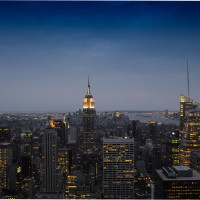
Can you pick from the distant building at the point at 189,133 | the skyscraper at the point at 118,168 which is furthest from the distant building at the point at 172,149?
Answer: the skyscraper at the point at 118,168

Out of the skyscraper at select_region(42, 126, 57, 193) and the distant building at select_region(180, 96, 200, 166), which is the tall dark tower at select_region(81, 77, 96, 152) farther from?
the distant building at select_region(180, 96, 200, 166)

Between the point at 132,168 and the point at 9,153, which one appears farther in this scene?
the point at 9,153

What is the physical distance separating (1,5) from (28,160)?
8751mm

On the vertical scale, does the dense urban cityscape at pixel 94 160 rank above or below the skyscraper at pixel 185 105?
below

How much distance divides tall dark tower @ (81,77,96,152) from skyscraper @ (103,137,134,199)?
585 cm

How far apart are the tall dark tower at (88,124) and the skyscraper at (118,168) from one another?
585cm

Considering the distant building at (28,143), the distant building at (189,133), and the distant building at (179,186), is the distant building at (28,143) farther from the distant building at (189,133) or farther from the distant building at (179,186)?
the distant building at (179,186)

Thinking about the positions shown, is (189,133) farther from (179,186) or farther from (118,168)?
(179,186)

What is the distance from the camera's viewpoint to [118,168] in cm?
928

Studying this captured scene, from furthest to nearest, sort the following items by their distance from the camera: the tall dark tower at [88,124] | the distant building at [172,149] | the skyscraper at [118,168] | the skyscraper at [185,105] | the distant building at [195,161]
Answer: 1. the tall dark tower at [88,124]
2. the distant building at [172,149]
3. the skyscraper at [118,168]
4. the distant building at [195,161]
5. the skyscraper at [185,105]

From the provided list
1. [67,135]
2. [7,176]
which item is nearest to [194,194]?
[7,176]

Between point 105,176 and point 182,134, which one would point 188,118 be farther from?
point 105,176

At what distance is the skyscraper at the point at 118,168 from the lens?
29.0ft

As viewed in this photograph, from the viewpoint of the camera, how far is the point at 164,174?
209 inches
